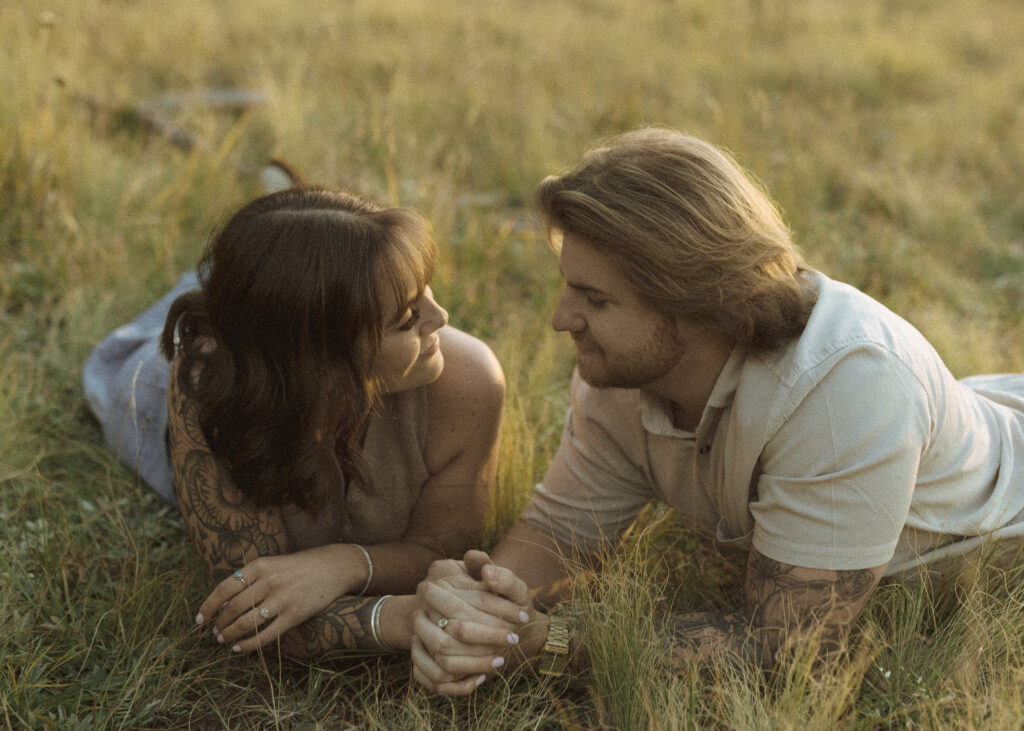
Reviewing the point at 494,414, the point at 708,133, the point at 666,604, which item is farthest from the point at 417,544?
the point at 708,133

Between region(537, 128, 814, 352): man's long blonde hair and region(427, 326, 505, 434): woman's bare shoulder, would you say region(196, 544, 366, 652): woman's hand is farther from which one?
region(537, 128, 814, 352): man's long blonde hair

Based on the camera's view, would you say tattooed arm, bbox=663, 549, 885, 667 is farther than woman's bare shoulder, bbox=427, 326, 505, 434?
No

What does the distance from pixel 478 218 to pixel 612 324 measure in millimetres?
2548

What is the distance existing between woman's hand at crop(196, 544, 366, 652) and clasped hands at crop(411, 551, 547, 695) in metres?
0.29

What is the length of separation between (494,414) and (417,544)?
45 centimetres

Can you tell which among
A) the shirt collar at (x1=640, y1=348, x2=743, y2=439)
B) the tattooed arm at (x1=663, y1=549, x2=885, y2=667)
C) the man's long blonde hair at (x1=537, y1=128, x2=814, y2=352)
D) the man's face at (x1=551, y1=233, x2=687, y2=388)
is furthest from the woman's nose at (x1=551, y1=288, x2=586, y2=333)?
the tattooed arm at (x1=663, y1=549, x2=885, y2=667)

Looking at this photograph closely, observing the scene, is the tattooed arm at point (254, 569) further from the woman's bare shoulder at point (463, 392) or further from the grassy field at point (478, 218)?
the woman's bare shoulder at point (463, 392)

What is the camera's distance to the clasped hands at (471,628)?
7.01 ft

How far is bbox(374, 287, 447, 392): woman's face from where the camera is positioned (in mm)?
2293

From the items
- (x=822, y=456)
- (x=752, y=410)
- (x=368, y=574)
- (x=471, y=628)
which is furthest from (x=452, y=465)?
(x=822, y=456)

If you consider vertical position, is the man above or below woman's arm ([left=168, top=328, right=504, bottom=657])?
above

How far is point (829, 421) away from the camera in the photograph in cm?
203

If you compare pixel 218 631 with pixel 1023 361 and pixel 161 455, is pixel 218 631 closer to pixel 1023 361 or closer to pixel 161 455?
pixel 161 455

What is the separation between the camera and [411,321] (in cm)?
233
